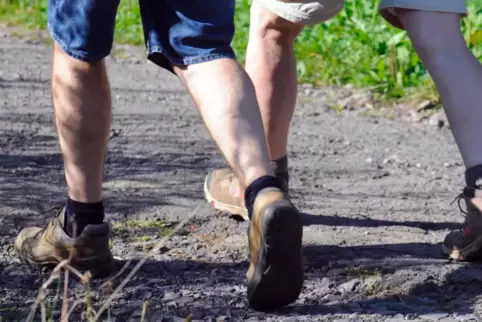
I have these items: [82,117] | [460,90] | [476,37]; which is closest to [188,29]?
[82,117]

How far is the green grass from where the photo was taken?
19.7 ft

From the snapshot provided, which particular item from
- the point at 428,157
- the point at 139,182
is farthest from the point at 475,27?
the point at 139,182

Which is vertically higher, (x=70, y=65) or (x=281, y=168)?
(x=70, y=65)

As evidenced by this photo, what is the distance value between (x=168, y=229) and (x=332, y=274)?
0.75 meters

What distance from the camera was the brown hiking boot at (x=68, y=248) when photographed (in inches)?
116

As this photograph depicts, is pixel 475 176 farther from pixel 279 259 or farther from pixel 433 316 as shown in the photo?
pixel 279 259

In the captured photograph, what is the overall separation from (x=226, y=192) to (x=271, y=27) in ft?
2.01

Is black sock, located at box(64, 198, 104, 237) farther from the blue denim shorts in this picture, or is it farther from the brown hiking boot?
the blue denim shorts

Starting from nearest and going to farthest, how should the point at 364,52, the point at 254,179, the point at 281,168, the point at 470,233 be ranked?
the point at 254,179, the point at 470,233, the point at 281,168, the point at 364,52

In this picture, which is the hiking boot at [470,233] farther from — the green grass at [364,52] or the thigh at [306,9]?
the green grass at [364,52]

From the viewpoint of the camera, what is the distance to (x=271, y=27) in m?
3.46

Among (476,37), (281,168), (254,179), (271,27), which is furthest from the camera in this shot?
(476,37)

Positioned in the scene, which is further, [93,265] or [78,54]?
[93,265]

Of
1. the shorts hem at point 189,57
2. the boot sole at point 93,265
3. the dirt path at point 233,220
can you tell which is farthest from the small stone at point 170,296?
the shorts hem at point 189,57
